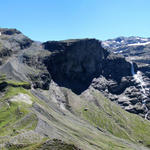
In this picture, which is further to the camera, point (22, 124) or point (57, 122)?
point (57, 122)

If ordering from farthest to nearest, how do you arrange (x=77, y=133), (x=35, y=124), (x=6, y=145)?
(x=77, y=133) < (x=35, y=124) < (x=6, y=145)

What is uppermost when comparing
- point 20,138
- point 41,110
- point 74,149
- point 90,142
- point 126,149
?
point 74,149

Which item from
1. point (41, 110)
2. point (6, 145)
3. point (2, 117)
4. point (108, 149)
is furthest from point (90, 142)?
point (6, 145)

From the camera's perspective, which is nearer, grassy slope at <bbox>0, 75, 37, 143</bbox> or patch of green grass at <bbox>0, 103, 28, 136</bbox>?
grassy slope at <bbox>0, 75, 37, 143</bbox>

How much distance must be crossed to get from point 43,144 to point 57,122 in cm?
14778

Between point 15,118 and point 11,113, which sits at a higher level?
point 15,118

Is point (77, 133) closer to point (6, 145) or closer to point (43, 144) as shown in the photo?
point (6, 145)

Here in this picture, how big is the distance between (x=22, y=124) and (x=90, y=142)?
58.3m

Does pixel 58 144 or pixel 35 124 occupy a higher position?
pixel 58 144

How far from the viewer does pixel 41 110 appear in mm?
197875

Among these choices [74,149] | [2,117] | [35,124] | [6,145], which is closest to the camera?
[74,149]

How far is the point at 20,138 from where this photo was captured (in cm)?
9362

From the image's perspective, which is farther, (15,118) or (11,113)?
(11,113)

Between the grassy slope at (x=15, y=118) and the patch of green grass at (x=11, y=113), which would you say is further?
the patch of green grass at (x=11, y=113)
